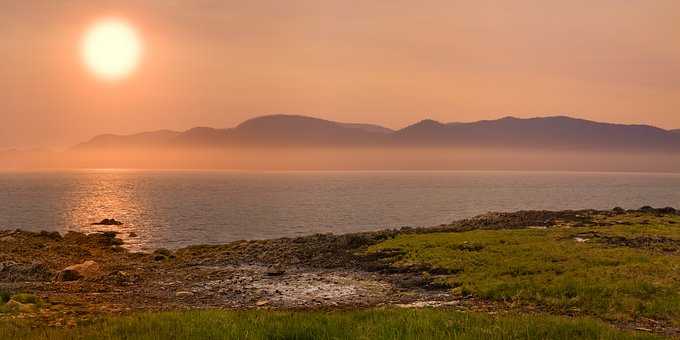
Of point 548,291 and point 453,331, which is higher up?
point 453,331

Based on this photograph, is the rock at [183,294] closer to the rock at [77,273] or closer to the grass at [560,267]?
the rock at [77,273]

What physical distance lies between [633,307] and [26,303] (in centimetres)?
2619

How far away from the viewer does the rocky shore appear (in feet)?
81.8

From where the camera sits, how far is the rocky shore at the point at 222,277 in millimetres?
24922

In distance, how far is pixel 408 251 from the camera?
134 feet

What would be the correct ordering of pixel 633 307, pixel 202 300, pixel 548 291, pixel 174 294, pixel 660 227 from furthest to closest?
pixel 660 227 < pixel 174 294 < pixel 202 300 < pixel 548 291 < pixel 633 307

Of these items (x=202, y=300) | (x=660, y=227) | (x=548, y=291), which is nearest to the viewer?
(x=548, y=291)

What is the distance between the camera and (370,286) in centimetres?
3027

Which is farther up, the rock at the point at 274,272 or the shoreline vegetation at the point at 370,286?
the shoreline vegetation at the point at 370,286

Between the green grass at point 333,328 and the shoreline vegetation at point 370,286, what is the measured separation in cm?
6

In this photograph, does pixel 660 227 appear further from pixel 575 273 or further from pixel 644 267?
pixel 575 273

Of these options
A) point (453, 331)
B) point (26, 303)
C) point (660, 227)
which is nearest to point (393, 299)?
point (453, 331)

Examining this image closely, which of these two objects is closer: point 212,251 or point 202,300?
point 202,300

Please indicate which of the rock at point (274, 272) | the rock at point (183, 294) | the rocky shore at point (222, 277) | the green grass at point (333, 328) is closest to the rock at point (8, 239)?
the rocky shore at point (222, 277)
